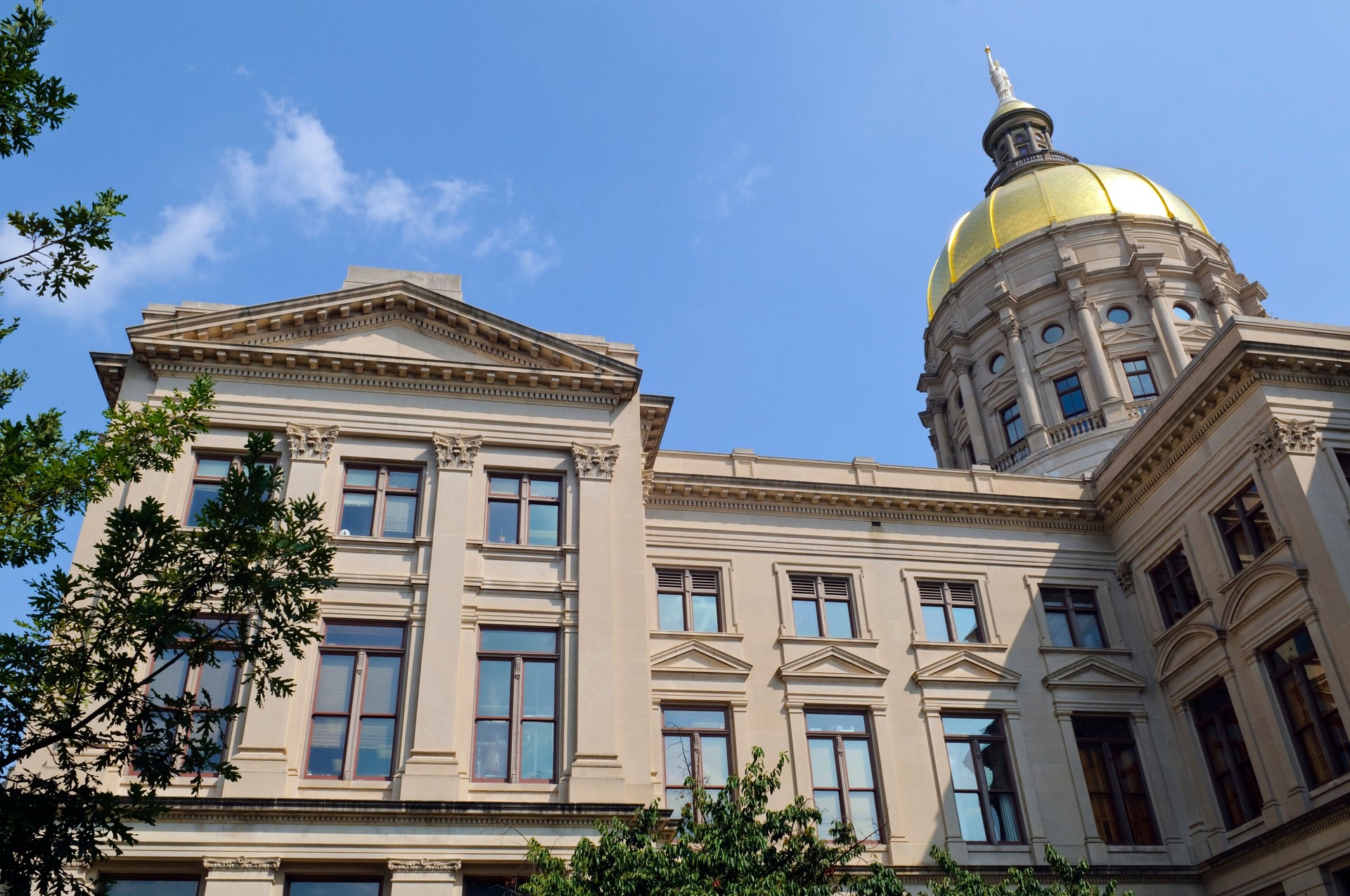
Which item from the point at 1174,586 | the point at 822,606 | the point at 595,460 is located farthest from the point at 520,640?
the point at 1174,586

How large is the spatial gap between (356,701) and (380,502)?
4546 millimetres

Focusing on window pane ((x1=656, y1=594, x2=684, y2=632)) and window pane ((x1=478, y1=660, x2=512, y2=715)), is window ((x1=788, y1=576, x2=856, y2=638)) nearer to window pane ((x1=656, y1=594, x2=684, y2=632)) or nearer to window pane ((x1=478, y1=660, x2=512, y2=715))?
window pane ((x1=656, y1=594, x2=684, y2=632))

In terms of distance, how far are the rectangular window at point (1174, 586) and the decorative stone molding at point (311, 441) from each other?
20.2m

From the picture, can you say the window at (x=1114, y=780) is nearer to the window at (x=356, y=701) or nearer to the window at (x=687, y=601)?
the window at (x=687, y=601)

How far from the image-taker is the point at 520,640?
23844 millimetres

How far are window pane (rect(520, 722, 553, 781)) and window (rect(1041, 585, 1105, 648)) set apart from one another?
46.4ft

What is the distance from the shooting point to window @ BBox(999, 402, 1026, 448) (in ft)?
161

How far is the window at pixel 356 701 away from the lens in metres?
21.9

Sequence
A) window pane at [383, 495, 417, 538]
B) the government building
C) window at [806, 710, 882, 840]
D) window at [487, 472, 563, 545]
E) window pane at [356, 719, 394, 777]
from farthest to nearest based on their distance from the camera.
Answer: window at [806, 710, 882, 840] → window at [487, 472, 563, 545] → window pane at [383, 495, 417, 538] → window pane at [356, 719, 394, 777] → the government building

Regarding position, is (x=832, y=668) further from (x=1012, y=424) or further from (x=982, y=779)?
(x=1012, y=424)

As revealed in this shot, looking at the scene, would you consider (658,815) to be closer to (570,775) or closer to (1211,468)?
(570,775)

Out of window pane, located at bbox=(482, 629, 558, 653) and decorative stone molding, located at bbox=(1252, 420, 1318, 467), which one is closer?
window pane, located at bbox=(482, 629, 558, 653)

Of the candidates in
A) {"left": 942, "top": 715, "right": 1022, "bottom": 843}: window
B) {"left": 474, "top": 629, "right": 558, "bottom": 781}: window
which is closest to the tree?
{"left": 474, "top": 629, "right": 558, "bottom": 781}: window

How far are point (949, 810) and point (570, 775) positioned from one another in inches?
382
